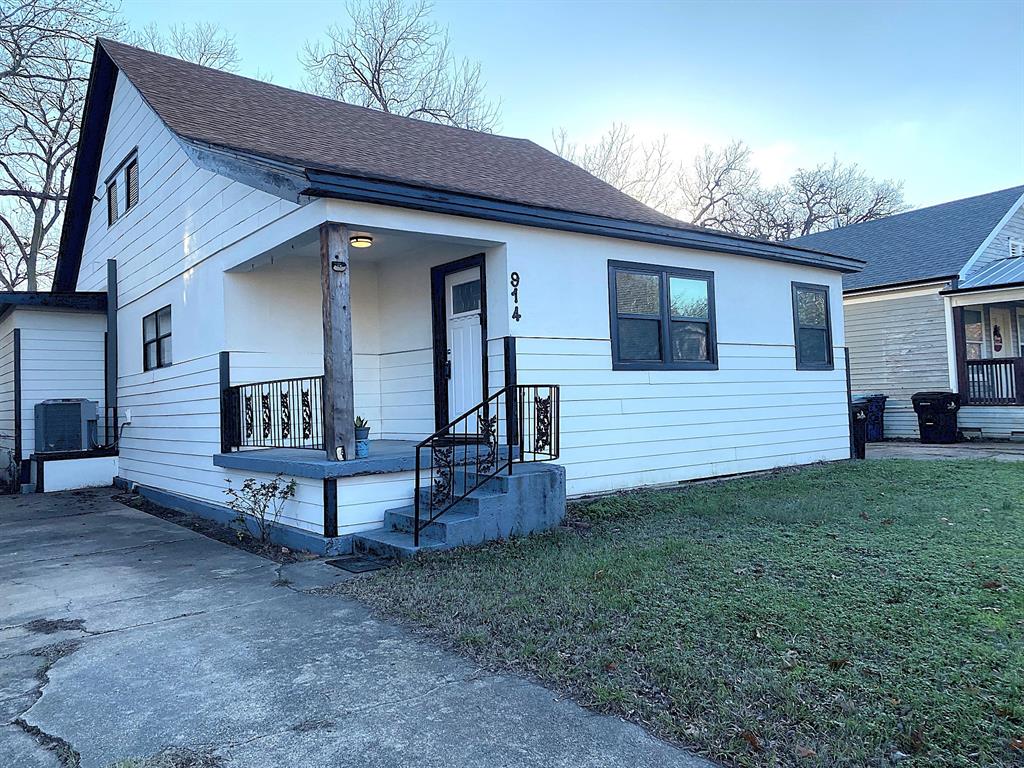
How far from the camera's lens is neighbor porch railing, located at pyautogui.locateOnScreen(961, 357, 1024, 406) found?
46.8 ft

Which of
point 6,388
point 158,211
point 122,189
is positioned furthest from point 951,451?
point 6,388

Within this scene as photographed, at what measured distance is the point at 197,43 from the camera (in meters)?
25.4

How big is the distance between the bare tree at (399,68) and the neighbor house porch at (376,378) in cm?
1929

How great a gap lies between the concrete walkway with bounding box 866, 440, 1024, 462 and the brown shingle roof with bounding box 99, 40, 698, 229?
249 inches

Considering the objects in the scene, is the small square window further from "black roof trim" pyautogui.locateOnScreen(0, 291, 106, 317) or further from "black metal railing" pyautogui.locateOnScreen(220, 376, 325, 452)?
"black roof trim" pyautogui.locateOnScreen(0, 291, 106, 317)

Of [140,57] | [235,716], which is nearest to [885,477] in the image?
[235,716]

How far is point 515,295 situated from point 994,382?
1242 centimetres

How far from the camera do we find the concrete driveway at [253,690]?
262 cm

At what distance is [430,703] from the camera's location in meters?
3.02

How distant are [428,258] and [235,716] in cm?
617

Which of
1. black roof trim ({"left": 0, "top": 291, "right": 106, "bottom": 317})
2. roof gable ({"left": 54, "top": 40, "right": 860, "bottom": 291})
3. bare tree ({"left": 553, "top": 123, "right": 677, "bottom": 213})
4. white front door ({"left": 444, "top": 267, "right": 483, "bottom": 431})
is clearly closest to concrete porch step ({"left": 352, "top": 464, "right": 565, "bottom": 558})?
white front door ({"left": 444, "top": 267, "right": 483, "bottom": 431})

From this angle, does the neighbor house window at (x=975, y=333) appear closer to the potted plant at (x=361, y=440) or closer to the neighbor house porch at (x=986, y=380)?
the neighbor house porch at (x=986, y=380)

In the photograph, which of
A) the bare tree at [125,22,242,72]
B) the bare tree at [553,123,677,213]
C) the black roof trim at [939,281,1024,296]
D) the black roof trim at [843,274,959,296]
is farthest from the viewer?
the bare tree at [553,123,677,213]

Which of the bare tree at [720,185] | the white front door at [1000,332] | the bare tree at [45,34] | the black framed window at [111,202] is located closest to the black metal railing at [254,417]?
the black framed window at [111,202]
